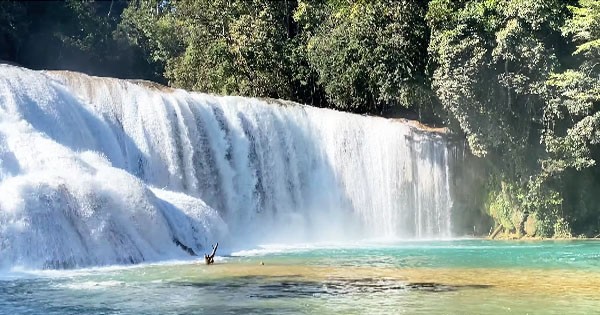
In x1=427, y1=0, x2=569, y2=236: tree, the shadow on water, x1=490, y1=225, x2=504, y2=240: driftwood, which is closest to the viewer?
the shadow on water

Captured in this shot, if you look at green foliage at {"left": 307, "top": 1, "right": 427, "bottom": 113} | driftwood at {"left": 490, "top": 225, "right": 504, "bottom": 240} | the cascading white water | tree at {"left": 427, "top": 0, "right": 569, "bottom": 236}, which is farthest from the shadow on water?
green foliage at {"left": 307, "top": 1, "right": 427, "bottom": 113}

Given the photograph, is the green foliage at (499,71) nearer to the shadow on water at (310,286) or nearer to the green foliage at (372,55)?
the green foliage at (372,55)

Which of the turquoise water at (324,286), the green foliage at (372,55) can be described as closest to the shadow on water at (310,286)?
the turquoise water at (324,286)

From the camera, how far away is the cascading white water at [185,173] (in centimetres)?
A: 1930

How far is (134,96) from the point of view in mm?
27328

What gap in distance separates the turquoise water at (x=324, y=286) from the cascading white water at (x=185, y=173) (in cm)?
134

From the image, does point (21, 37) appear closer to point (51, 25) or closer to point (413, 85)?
point (51, 25)

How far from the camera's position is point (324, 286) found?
51.5 ft

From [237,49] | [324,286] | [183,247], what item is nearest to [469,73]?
[237,49]

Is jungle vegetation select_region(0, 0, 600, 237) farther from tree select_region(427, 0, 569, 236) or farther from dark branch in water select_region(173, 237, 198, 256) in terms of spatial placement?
dark branch in water select_region(173, 237, 198, 256)

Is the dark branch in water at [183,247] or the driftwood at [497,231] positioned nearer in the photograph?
the dark branch in water at [183,247]

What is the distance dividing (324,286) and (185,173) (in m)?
13.1

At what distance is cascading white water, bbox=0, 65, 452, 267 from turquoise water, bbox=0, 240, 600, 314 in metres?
1.34

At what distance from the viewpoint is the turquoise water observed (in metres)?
12.9
